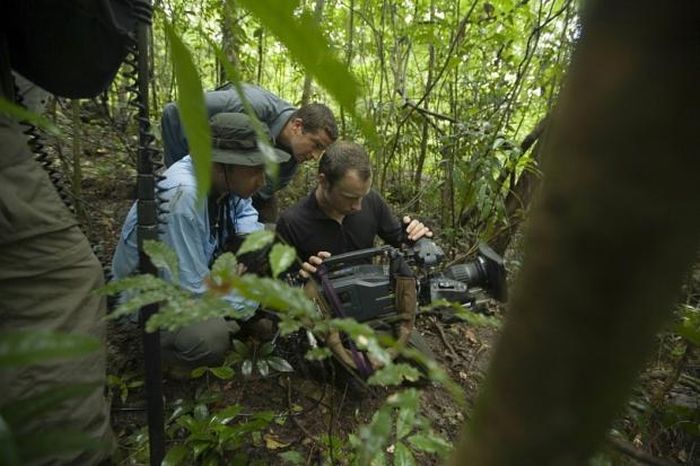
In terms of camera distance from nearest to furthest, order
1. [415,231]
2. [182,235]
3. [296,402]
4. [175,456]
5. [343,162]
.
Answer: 1. [175,456]
2. [182,235]
3. [296,402]
4. [343,162]
5. [415,231]

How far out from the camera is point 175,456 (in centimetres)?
136

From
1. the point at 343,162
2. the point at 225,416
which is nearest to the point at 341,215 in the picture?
the point at 343,162

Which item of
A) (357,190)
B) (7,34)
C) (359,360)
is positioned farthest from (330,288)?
(7,34)

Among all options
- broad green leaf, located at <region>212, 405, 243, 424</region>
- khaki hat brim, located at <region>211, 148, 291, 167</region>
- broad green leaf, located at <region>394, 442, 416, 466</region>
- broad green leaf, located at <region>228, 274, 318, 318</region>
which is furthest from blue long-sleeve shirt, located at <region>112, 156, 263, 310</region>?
broad green leaf, located at <region>228, 274, 318, 318</region>

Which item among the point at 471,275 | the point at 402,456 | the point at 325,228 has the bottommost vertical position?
the point at 402,456

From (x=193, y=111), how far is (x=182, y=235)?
150cm

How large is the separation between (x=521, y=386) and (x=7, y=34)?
123 centimetres

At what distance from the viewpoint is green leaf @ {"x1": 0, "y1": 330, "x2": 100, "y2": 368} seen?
37cm

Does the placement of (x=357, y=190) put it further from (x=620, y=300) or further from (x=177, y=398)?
(x=620, y=300)

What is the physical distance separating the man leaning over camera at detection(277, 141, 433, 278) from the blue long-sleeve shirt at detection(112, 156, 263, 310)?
1.49 ft

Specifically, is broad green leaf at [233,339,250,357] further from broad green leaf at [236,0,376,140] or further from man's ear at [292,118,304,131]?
broad green leaf at [236,0,376,140]

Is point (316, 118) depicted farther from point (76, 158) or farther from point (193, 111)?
point (193, 111)

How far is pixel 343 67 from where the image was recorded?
240 mm

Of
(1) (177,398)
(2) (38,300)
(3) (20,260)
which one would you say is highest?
(3) (20,260)
